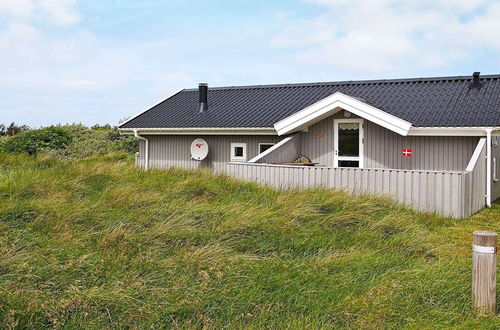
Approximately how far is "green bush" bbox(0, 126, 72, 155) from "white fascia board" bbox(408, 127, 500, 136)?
23.0m

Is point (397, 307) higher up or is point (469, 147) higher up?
point (469, 147)

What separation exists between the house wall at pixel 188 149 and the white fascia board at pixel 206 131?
0.43m

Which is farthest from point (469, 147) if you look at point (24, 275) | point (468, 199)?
point (24, 275)

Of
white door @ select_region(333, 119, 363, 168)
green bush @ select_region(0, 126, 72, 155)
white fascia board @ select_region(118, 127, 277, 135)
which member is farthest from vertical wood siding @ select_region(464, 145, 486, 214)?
green bush @ select_region(0, 126, 72, 155)

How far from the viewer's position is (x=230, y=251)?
607 cm

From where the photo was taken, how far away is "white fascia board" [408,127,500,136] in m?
13.3

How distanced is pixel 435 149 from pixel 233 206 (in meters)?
8.52

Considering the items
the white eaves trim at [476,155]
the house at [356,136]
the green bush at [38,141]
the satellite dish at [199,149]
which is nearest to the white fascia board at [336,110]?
the house at [356,136]

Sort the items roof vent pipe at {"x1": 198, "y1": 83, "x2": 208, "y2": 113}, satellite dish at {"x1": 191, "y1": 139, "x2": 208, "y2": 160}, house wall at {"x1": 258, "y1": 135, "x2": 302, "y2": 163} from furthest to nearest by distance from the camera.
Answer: roof vent pipe at {"x1": 198, "y1": 83, "x2": 208, "y2": 113}
satellite dish at {"x1": 191, "y1": 139, "x2": 208, "y2": 160}
house wall at {"x1": 258, "y1": 135, "x2": 302, "y2": 163}

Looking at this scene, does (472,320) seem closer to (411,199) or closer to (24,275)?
(24,275)

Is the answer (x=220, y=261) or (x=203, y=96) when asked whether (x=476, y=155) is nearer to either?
(x=220, y=261)

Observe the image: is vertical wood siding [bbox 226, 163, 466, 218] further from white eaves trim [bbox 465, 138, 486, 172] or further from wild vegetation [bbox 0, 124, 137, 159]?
wild vegetation [bbox 0, 124, 137, 159]

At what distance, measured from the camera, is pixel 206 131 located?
18.2m

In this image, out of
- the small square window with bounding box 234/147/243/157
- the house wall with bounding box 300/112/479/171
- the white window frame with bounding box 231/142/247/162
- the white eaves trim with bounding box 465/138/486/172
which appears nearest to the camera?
the white eaves trim with bounding box 465/138/486/172
